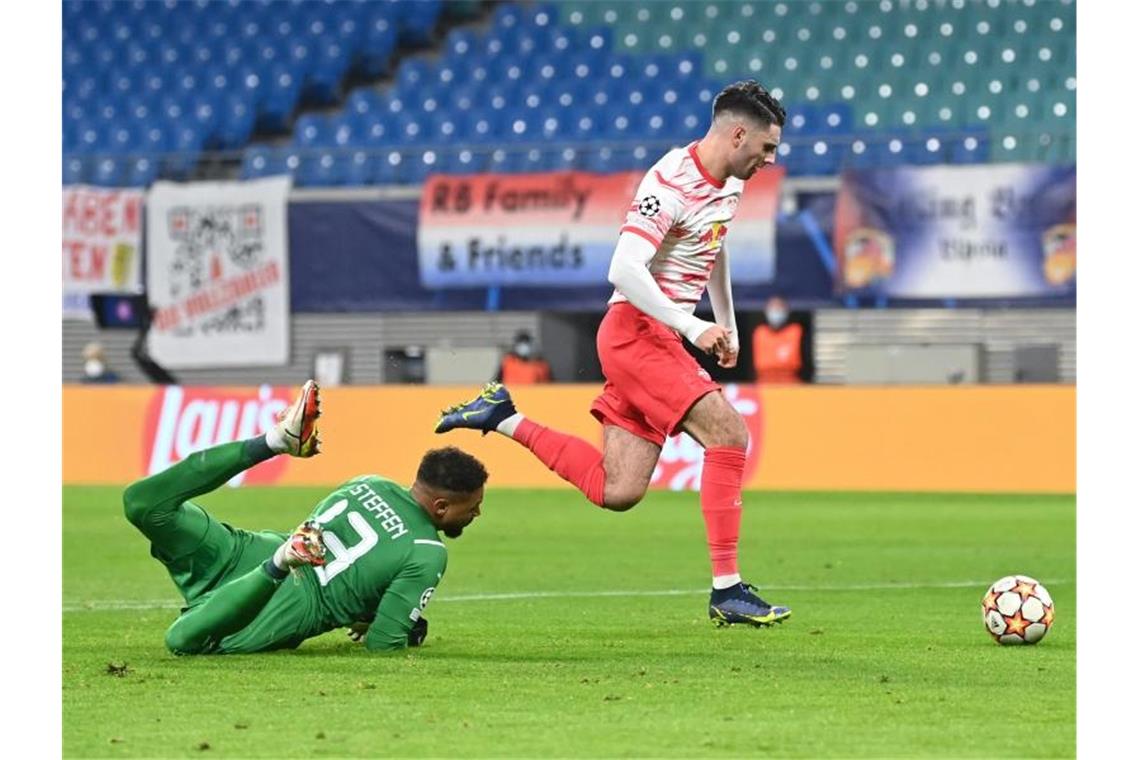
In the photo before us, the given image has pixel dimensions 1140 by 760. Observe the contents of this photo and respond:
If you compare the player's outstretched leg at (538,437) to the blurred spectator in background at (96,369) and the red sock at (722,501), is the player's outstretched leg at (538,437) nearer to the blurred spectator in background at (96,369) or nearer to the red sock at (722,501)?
the red sock at (722,501)

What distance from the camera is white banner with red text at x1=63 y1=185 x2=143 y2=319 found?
22.5 m

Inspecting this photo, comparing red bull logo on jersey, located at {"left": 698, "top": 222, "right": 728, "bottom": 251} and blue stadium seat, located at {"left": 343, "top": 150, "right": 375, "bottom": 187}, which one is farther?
blue stadium seat, located at {"left": 343, "top": 150, "right": 375, "bottom": 187}

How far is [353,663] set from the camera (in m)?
7.01

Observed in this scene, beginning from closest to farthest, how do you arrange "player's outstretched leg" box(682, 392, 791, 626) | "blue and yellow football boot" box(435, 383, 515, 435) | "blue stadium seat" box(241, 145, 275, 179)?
"player's outstretched leg" box(682, 392, 791, 626)
"blue and yellow football boot" box(435, 383, 515, 435)
"blue stadium seat" box(241, 145, 275, 179)

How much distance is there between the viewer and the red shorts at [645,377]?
766 cm

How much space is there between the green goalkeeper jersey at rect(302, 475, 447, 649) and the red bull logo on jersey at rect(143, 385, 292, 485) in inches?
487

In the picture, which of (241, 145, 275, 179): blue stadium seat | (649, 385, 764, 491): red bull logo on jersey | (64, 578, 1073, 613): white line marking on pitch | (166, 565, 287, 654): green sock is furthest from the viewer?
(241, 145, 275, 179): blue stadium seat

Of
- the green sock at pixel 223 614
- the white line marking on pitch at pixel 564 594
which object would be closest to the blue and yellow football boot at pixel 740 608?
the green sock at pixel 223 614

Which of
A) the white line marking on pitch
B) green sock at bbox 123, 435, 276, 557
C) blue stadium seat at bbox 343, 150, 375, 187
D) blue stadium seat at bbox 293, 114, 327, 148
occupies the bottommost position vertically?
the white line marking on pitch

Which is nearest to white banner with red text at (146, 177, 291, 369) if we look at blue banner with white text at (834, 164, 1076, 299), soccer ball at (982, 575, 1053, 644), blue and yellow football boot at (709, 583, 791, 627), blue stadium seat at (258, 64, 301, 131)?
blue stadium seat at (258, 64, 301, 131)

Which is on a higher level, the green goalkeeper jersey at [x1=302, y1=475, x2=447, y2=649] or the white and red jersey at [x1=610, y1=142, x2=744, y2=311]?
the white and red jersey at [x1=610, y1=142, x2=744, y2=311]

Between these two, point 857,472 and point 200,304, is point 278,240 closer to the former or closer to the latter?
point 200,304

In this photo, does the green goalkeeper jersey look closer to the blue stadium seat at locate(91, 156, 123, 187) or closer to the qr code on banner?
the qr code on banner

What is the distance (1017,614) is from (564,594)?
10.3ft
